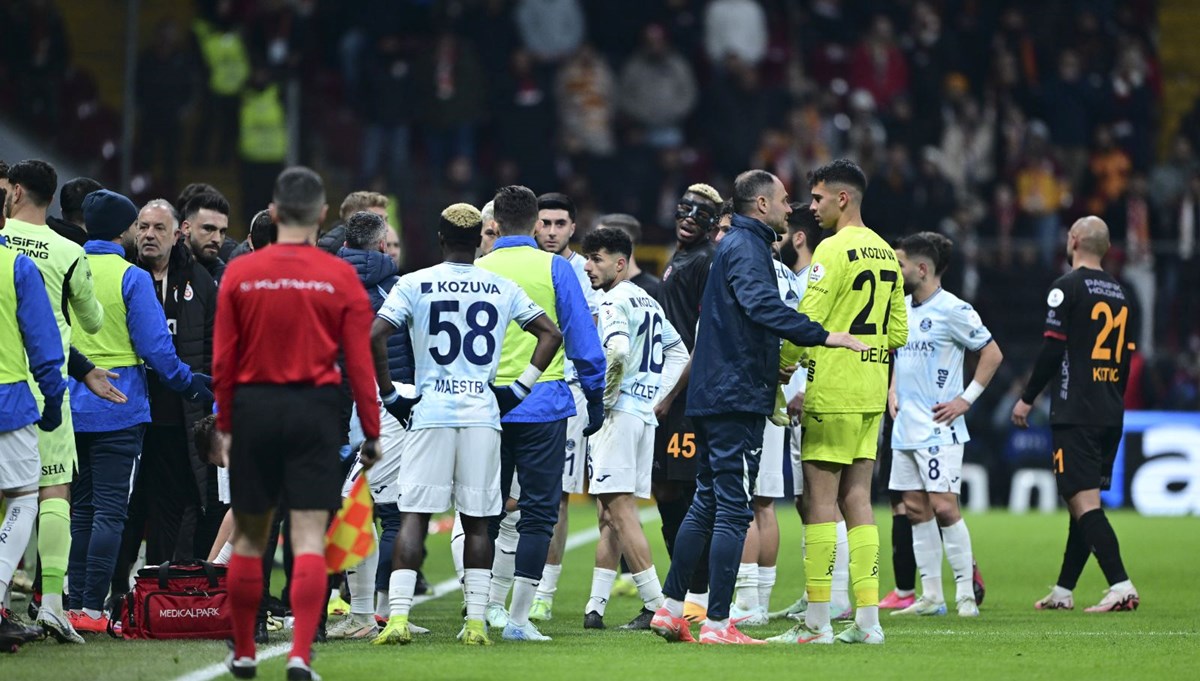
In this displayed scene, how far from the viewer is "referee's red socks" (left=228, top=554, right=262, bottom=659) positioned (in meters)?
7.59

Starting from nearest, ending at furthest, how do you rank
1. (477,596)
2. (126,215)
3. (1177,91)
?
(477,596)
(126,215)
(1177,91)

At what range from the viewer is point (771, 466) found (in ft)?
37.4

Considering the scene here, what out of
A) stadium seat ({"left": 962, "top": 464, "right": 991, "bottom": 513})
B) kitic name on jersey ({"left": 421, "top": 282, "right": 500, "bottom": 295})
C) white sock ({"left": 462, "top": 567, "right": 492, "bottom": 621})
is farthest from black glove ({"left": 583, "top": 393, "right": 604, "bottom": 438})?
stadium seat ({"left": 962, "top": 464, "right": 991, "bottom": 513})

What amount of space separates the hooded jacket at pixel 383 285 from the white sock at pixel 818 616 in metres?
2.72

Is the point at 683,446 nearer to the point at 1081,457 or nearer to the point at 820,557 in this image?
the point at 820,557

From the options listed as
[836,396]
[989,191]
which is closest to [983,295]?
[989,191]

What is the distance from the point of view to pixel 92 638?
31.5 ft

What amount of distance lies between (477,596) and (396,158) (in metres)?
13.0

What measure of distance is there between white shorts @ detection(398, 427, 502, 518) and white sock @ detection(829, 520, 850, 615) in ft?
8.75

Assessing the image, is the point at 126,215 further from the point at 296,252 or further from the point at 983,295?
the point at 983,295

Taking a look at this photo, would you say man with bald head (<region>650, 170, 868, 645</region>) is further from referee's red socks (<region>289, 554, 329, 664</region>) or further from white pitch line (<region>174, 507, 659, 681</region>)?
referee's red socks (<region>289, 554, 329, 664</region>)

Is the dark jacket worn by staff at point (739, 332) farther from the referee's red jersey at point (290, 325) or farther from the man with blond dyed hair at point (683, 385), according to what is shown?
the referee's red jersey at point (290, 325)

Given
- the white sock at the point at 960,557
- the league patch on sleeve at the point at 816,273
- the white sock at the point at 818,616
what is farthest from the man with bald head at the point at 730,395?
the white sock at the point at 960,557

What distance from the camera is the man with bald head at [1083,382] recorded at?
12328 mm
